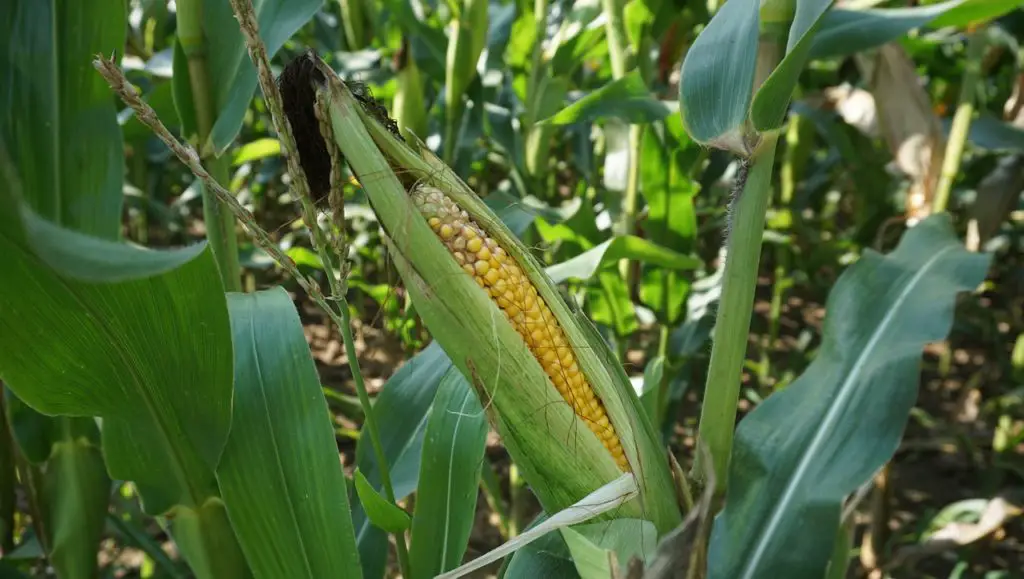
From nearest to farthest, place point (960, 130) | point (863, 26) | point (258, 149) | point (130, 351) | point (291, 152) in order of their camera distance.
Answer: point (291, 152), point (130, 351), point (863, 26), point (960, 130), point (258, 149)

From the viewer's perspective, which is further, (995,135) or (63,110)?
(995,135)

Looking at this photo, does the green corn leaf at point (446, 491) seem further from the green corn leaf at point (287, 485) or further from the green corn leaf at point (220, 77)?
the green corn leaf at point (220, 77)

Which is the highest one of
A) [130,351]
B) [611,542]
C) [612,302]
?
[130,351]

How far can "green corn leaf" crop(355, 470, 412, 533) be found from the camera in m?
0.71

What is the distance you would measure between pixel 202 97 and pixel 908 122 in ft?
4.31

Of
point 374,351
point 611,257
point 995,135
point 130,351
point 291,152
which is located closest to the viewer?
point 291,152


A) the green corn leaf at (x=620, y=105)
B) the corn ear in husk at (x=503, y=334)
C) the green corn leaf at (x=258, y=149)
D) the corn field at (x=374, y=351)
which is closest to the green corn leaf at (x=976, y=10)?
the corn field at (x=374, y=351)

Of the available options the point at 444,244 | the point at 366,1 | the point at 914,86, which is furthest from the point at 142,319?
the point at 366,1

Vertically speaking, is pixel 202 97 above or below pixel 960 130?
above

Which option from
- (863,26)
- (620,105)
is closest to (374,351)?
(620,105)

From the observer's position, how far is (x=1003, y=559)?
2188 millimetres

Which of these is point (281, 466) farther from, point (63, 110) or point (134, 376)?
point (63, 110)

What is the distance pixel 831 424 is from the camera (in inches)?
33.6

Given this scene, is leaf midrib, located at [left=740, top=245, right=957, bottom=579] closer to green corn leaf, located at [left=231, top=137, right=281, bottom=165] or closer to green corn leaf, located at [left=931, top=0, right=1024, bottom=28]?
green corn leaf, located at [left=931, top=0, right=1024, bottom=28]
